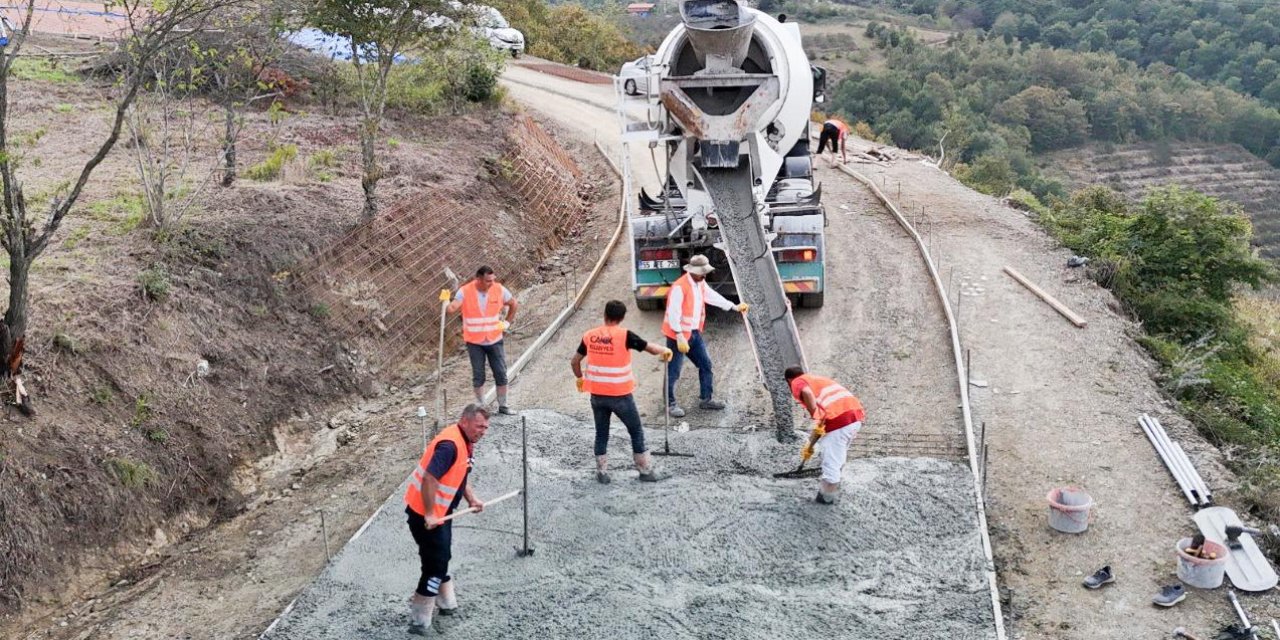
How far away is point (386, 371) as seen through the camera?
12.2 meters

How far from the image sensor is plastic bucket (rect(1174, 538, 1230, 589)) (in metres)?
7.61

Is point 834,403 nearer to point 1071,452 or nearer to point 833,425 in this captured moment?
point 833,425

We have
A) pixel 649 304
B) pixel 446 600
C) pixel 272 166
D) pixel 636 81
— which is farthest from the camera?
pixel 272 166

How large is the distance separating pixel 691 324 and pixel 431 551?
4.22 m

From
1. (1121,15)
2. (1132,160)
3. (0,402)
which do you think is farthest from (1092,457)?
(1121,15)

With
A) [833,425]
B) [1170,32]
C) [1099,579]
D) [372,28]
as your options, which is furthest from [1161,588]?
[1170,32]

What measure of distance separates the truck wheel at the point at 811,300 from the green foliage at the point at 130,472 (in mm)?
7299

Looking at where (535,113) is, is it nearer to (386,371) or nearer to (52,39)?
(52,39)

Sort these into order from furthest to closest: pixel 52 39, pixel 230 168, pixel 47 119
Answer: pixel 52 39 → pixel 47 119 → pixel 230 168

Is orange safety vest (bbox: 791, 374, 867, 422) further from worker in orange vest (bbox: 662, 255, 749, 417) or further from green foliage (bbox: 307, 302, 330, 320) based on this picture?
green foliage (bbox: 307, 302, 330, 320)

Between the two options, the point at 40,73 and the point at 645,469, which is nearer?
the point at 645,469

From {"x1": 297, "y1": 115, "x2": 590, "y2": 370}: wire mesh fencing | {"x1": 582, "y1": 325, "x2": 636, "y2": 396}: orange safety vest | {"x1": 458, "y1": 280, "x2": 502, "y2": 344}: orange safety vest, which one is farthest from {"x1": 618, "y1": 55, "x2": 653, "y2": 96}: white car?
{"x1": 582, "y1": 325, "x2": 636, "y2": 396}: orange safety vest

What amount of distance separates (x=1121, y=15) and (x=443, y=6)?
69.5 meters

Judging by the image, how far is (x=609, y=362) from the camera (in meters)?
8.45
